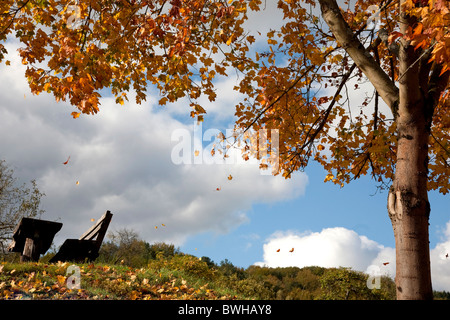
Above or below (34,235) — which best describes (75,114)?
above

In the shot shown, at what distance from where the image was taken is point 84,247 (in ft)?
31.1

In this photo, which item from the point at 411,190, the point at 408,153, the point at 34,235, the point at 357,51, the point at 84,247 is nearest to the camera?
the point at 411,190

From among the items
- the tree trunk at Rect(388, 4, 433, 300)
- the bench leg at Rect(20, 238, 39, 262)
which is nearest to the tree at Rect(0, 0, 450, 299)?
the tree trunk at Rect(388, 4, 433, 300)

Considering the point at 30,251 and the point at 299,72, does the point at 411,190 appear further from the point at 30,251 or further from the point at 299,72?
the point at 30,251

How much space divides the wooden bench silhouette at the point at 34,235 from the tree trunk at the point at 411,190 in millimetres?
7592

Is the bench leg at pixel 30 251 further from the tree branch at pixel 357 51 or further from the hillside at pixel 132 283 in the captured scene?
the tree branch at pixel 357 51

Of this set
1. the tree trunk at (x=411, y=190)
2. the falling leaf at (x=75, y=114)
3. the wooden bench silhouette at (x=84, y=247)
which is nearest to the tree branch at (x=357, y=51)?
the tree trunk at (x=411, y=190)

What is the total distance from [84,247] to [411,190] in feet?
25.6

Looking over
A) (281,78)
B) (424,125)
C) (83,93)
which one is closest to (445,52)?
(424,125)

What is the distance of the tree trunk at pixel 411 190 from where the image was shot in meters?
4.46

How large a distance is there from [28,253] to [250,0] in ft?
25.0

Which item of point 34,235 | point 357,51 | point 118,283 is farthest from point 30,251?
point 357,51

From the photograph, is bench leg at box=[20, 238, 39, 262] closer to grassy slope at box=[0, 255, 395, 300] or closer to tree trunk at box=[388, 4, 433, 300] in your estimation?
grassy slope at box=[0, 255, 395, 300]
